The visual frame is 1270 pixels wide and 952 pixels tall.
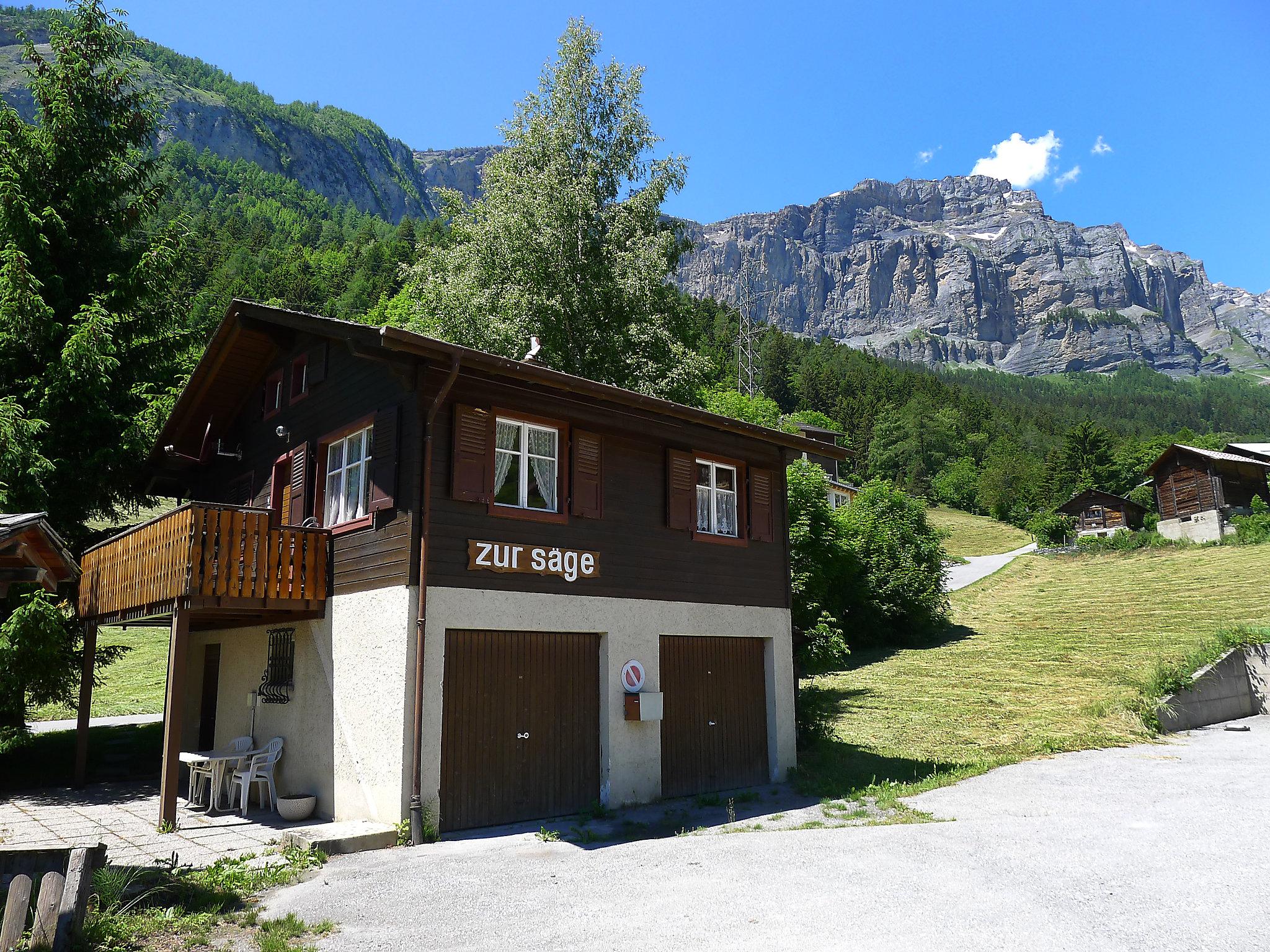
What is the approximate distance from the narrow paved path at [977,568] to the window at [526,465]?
3453 cm

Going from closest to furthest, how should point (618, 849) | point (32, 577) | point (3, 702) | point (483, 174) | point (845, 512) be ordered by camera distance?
point (32, 577)
point (618, 849)
point (3, 702)
point (483, 174)
point (845, 512)

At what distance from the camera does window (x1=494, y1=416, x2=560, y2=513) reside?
1247 cm

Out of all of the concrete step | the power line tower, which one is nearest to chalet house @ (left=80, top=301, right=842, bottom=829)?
the concrete step

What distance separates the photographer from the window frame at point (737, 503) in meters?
15.3

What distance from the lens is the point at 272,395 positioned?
16.1 m

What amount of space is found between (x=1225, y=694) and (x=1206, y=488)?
3645 centimetres

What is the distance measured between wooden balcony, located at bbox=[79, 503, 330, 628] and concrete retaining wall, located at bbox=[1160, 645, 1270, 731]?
18.1 meters

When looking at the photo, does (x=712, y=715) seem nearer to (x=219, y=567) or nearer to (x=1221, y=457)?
(x=219, y=567)

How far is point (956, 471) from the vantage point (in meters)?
103

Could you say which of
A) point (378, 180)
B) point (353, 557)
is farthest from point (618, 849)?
point (378, 180)

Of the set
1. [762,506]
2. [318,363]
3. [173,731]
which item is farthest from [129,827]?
[762,506]

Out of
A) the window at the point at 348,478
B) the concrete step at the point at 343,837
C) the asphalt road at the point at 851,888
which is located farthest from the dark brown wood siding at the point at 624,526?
the asphalt road at the point at 851,888

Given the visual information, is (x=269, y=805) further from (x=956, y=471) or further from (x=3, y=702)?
(x=956, y=471)

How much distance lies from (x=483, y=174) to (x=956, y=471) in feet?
283
